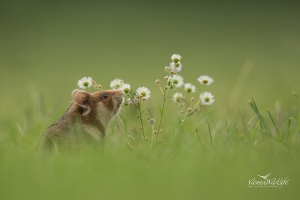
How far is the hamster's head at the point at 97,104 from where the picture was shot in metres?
5.68

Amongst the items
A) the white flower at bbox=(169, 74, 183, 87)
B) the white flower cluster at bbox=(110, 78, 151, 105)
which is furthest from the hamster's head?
the white flower at bbox=(169, 74, 183, 87)

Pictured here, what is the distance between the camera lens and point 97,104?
585cm

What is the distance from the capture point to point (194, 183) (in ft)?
11.2

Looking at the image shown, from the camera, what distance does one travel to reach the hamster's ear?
563cm

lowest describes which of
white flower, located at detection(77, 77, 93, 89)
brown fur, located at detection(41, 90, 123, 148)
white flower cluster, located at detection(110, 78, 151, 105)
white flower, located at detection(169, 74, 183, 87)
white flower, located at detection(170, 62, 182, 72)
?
brown fur, located at detection(41, 90, 123, 148)

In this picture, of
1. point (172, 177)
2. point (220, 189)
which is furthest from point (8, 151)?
point (220, 189)

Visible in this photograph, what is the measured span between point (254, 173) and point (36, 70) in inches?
388

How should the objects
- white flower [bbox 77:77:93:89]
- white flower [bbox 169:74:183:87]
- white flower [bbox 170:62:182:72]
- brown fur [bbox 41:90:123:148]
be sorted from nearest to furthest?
white flower [bbox 170:62:182:72] < white flower [bbox 169:74:183:87] < brown fur [bbox 41:90:123:148] < white flower [bbox 77:77:93:89]

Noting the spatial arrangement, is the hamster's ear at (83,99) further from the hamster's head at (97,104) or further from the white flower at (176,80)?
the white flower at (176,80)

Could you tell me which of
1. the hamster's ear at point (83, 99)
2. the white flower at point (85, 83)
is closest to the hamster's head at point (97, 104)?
the hamster's ear at point (83, 99)

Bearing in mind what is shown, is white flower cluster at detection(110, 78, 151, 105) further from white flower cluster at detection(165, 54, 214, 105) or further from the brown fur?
the brown fur

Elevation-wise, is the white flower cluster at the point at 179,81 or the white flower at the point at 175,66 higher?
the white flower at the point at 175,66

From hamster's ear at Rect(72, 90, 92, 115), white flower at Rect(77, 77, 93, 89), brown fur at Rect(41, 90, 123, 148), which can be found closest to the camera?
brown fur at Rect(41, 90, 123, 148)

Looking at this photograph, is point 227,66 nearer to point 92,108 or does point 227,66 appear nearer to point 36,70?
point 36,70
